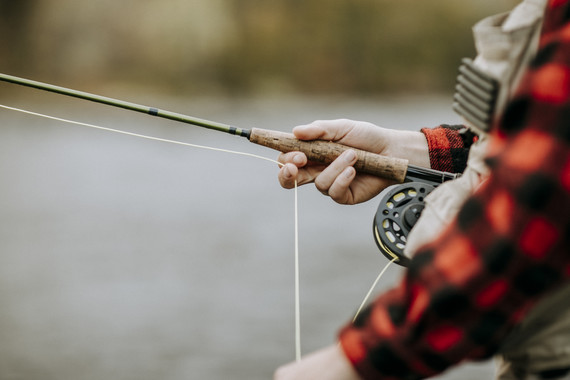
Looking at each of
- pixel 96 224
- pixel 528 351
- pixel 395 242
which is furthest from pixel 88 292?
pixel 528 351

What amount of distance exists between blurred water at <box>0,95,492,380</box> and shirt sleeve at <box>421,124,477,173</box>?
77.1 inches

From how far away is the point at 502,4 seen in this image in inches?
342

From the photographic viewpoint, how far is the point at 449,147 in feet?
4.56

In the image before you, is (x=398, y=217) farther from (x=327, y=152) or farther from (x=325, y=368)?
(x=325, y=368)

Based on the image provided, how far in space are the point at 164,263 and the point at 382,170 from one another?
3076 mm

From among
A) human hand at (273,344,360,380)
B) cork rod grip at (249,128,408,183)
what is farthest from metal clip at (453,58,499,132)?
cork rod grip at (249,128,408,183)

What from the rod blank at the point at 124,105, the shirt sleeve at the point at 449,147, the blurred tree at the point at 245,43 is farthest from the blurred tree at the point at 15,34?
the shirt sleeve at the point at 449,147

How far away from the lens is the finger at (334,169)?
143 cm

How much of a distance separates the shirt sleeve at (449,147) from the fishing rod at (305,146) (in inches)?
2.0

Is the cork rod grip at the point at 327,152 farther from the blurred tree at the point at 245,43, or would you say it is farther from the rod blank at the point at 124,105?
the blurred tree at the point at 245,43

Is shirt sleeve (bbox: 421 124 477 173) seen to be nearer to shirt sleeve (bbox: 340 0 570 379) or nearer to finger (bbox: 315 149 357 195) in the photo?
finger (bbox: 315 149 357 195)

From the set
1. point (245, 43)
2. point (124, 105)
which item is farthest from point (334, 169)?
point (245, 43)

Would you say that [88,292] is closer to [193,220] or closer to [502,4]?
[193,220]

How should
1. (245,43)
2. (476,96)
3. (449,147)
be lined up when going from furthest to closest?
(245,43)
(449,147)
(476,96)
